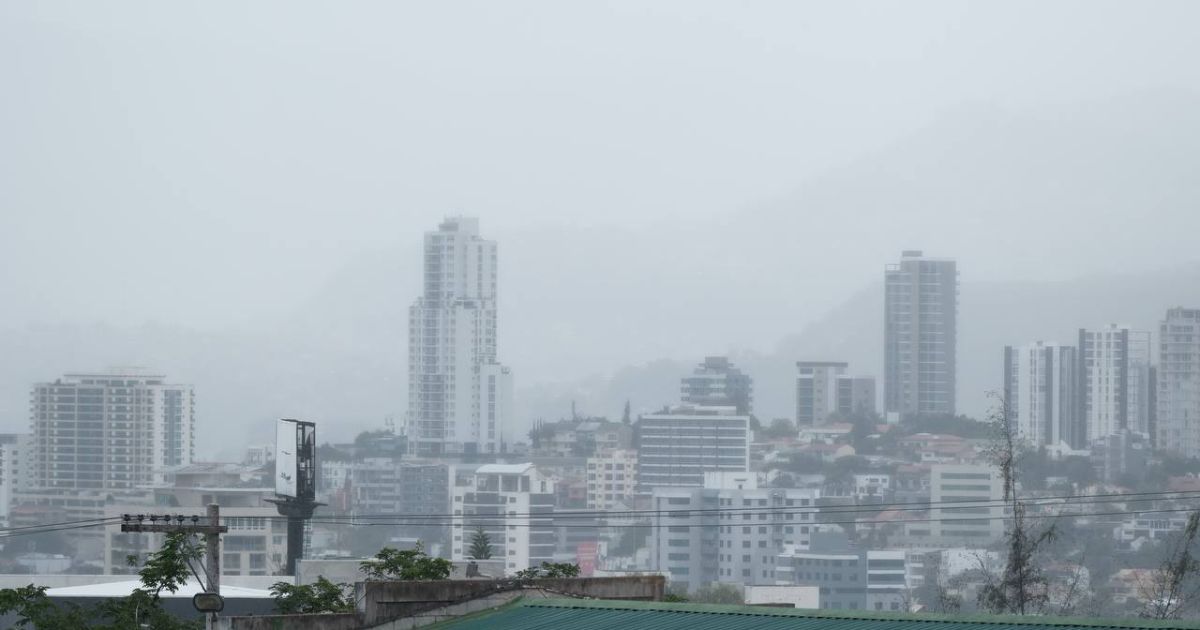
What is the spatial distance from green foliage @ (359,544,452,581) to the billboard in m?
36.2

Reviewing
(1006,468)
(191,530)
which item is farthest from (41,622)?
(1006,468)

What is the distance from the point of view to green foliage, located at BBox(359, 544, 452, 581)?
30.6m

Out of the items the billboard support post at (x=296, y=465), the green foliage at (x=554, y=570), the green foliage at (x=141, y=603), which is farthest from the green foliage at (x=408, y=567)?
the billboard support post at (x=296, y=465)

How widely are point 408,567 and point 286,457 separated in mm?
40001

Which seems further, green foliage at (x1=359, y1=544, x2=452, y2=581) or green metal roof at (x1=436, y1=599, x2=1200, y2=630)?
green foliage at (x1=359, y1=544, x2=452, y2=581)

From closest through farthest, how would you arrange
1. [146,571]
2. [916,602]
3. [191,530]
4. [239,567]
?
[191,530]
[146,571]
[239,567]
[916,602]

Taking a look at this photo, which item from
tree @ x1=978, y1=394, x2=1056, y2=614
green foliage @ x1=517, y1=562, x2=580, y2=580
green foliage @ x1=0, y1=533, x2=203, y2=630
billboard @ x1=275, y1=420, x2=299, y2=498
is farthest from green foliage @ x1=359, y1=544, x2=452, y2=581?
billboard @ x1=275, y1=420, x2=299, y2=498

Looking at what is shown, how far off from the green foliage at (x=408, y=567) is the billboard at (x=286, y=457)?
36.2 meters

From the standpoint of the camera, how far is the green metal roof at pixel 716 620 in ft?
64.7

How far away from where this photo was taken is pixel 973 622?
66.0 feet

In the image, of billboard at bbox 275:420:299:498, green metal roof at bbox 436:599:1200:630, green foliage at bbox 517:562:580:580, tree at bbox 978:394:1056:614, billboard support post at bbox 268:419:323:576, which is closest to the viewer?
green metal roof at bbox 436:599:1200:630

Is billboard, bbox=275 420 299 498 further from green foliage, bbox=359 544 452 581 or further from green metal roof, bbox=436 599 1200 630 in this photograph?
green metal roof, bbox=436 599 1200 630

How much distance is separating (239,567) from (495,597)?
154902mm

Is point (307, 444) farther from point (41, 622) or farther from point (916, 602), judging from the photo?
point (916, 602)
